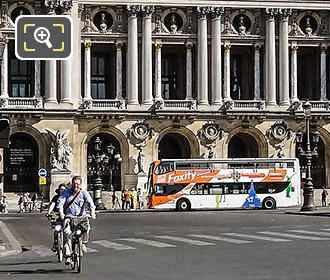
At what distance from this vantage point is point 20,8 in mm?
75750

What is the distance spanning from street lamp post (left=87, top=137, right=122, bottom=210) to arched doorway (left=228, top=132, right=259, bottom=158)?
1137 centimetres

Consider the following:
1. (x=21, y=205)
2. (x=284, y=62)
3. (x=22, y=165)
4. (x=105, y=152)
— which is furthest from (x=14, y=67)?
(x=284, y=62)

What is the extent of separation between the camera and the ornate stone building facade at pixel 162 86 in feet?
245

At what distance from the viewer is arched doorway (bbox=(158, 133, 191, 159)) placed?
79.2 metres

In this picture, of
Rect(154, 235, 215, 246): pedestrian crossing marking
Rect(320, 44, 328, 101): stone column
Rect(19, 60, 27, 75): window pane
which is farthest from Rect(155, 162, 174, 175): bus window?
Rect(154, 235, 215, 246): pedestrian crossing marking

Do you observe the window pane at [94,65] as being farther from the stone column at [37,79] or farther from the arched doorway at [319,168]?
the arched doorway at [319,168]

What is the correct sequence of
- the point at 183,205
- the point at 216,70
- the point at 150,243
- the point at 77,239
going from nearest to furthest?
1. the point at 77,239
2. the point at 150,243
3. the point at 183,205
4. the point at 216,70

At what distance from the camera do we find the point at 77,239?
19375 millimetres

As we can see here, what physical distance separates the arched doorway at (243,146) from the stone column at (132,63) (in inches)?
402

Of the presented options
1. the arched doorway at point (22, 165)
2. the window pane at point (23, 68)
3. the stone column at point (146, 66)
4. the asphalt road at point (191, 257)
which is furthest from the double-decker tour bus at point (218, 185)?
the asphalt road at point (191, 257)

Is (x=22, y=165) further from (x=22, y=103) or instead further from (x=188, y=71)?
(x=188, y=71)

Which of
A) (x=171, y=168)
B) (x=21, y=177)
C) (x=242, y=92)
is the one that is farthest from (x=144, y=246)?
(x=242, y=92)

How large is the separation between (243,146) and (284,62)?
880 centimetres

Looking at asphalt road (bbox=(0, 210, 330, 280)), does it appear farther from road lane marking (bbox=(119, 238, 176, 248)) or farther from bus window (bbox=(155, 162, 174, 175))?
bus window (bbox=(155, 162, 174, 175))
